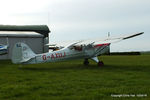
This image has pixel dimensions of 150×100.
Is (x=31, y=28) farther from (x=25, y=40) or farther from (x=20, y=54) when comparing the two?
(x=20, y=54)

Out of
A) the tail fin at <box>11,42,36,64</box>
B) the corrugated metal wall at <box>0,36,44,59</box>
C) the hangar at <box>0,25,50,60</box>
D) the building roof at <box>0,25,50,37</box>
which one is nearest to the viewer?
the tail fin at <box>11,42,36,64</box>

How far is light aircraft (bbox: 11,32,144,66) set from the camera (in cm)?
1292

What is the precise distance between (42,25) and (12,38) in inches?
565

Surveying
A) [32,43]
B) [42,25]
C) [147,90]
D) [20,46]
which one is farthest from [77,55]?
[42,25]

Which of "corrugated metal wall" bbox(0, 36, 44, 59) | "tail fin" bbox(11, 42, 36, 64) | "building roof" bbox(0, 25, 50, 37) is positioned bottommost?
"tail fin" bbox(11, 42, 36, 64)

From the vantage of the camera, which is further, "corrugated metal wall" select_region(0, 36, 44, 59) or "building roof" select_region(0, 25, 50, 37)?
"building roof" select_region(0, 25, 50, 37)

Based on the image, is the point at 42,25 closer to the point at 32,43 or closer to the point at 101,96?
the point at 32,43

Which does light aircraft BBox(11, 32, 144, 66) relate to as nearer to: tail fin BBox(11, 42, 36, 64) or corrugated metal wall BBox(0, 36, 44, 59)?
tail fin BBox(11, 42, 36, 64)

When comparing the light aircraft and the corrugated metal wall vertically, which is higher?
the corrugated metal wall

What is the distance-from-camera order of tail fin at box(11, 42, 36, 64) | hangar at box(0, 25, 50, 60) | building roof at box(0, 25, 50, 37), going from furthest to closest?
1. building roof at box(0, 25, 50, 37)
2. hangar at box(0, 25, 50, 60)
3. tail fin at box(11, 42, 36, 64)

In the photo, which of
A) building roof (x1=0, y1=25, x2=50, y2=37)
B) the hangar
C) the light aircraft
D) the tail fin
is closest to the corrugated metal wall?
the hangar

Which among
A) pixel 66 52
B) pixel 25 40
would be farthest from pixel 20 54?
pixel 25 40

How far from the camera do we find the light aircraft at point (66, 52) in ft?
42.4

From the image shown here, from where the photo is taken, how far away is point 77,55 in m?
14.8
